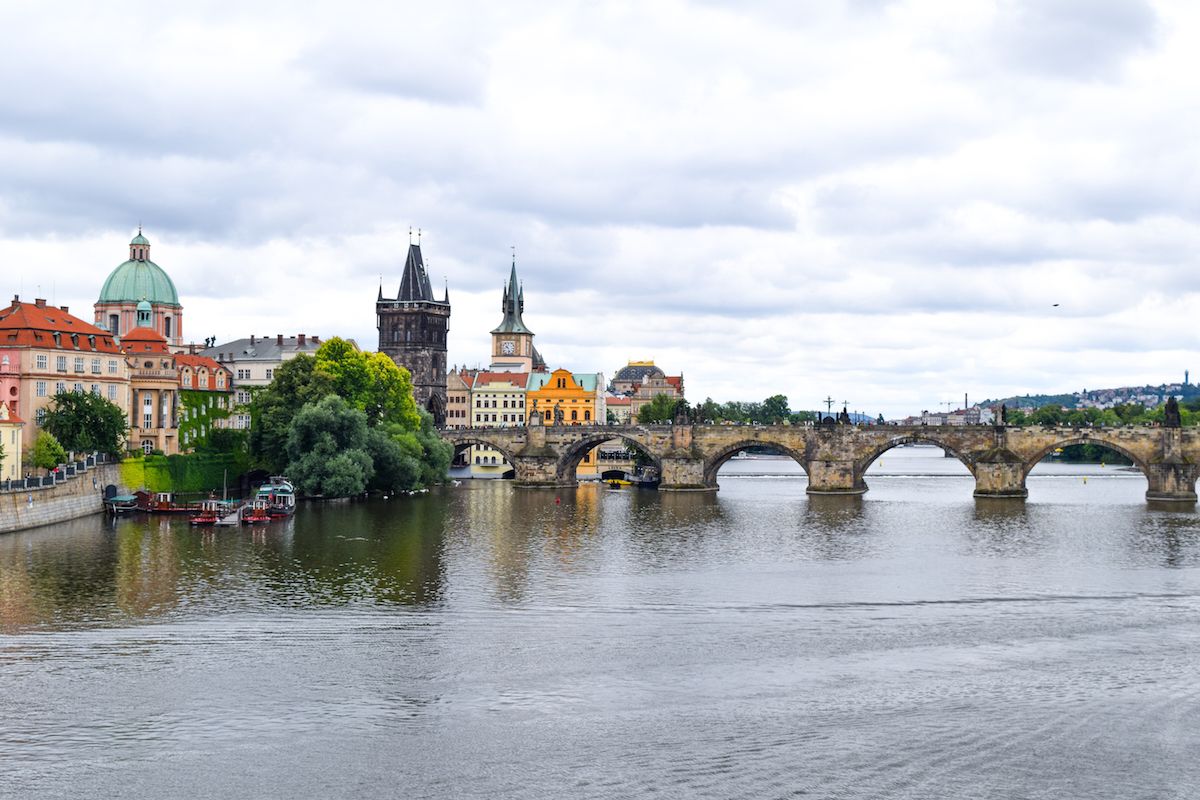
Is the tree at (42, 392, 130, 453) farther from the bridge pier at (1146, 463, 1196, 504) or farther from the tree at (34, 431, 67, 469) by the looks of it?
the bridge pier at (1146, 463, 1196, 504)

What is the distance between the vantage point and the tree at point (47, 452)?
70.7 meters

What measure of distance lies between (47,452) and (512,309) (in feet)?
394

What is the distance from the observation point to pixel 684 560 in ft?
194

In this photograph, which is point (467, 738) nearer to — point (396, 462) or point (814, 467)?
point (396, 462)

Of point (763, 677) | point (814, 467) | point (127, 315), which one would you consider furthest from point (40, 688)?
point (127, 315)

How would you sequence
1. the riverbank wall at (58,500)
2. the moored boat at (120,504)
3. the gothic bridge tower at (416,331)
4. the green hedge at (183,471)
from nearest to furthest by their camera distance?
the riverbank wall at (58,500)
the moored boat at (120,504)
the green hedge at (183,471)
the gothic bridge tower at (416,331)

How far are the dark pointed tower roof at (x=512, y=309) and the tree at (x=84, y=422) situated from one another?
11125 cm

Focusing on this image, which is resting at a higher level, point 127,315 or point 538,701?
point 127,315

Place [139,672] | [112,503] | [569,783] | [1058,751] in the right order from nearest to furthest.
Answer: [569,783]
[1058,751]
[139,672]
[112,503]

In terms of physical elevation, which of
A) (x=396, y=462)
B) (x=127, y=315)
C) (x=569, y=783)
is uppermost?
(x=127, y=315)

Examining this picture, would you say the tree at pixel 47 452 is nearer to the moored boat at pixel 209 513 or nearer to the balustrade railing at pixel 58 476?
the balustrade railing at pixel 58 476

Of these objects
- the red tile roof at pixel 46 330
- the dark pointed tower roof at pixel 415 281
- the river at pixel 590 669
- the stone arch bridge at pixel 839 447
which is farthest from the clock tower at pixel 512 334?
the river at pixel 590 669

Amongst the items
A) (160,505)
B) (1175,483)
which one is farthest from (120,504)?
(1175,483)

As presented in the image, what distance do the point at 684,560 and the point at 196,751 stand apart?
33.3 metres
